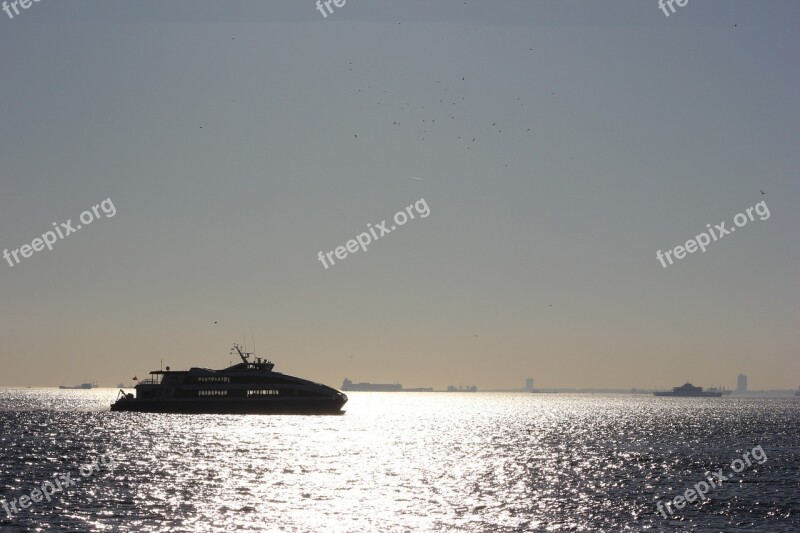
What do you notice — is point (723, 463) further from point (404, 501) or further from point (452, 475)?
point (404, 501)

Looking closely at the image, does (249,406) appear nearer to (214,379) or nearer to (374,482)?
(214,379)

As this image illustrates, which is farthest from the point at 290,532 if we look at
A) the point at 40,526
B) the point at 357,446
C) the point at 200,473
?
the point at 357,446

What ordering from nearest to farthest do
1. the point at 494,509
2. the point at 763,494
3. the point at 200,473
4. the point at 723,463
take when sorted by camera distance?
the point at 494,509, the point at 763,494, the point at 200,473, the point at 723,463

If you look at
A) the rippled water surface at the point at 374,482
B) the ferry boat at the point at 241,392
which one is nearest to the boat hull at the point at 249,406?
the ferry boat at the point at 241,392

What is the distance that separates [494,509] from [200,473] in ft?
91.6

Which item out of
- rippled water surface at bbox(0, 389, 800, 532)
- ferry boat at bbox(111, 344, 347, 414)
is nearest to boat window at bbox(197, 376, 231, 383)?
ferry boat at bbox(111, 344, 347, 414)

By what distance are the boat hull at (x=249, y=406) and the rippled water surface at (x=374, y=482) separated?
66.2ft

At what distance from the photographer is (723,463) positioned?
9525cm

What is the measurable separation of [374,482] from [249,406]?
8261cm

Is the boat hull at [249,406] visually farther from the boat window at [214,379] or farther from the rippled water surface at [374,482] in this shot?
the rippled water surface at [374,482]

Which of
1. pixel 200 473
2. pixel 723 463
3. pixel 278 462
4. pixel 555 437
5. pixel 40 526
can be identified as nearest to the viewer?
pixel 40 526

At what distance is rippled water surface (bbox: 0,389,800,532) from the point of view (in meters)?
54.4

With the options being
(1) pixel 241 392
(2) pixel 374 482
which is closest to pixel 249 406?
(1) pixel 241 392

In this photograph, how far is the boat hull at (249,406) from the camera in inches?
5935
